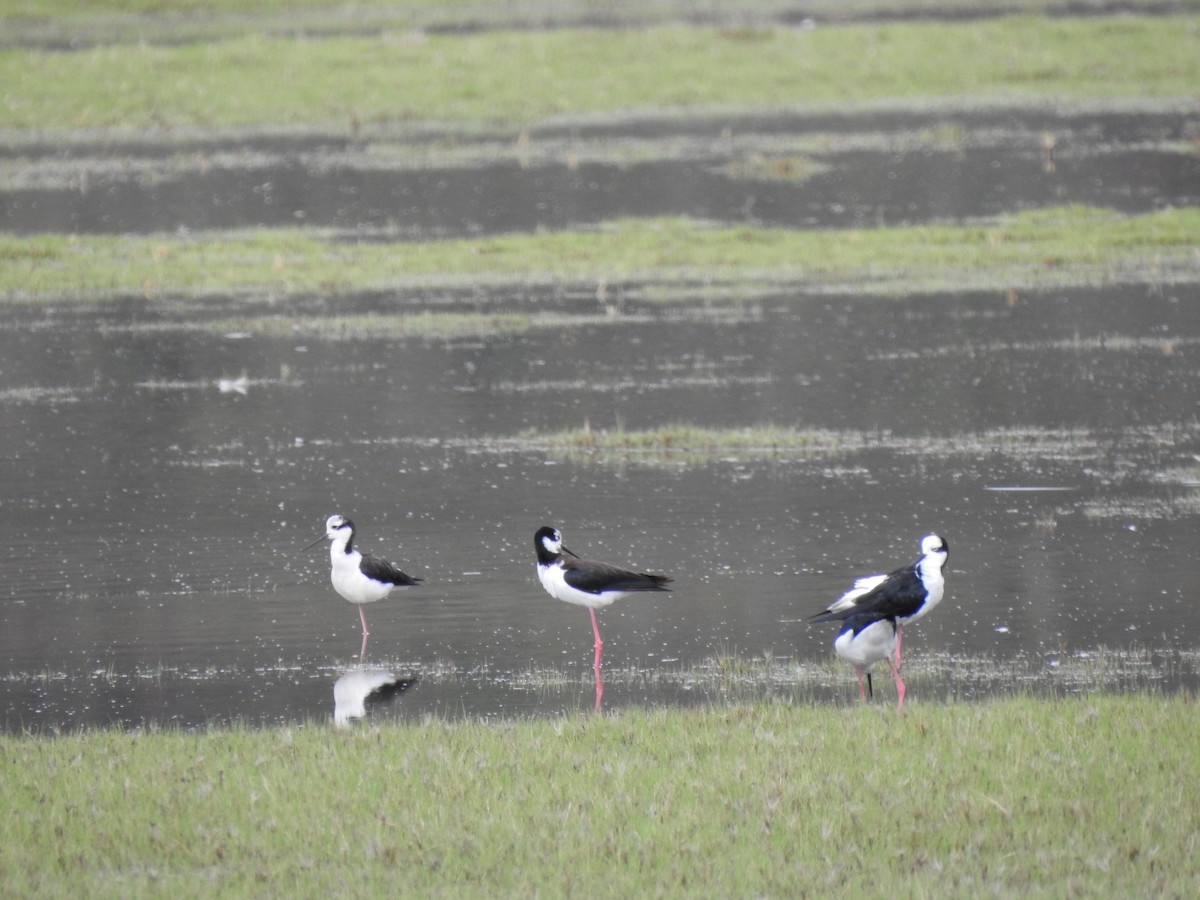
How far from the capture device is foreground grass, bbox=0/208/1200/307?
25.7 metres

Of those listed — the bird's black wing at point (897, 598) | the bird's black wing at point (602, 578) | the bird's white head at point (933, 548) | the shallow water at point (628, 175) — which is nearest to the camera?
the bird's black wing at point (897, 598)

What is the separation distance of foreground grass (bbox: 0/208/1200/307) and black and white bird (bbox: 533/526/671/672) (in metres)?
14.5

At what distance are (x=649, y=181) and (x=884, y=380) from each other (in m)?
15.4

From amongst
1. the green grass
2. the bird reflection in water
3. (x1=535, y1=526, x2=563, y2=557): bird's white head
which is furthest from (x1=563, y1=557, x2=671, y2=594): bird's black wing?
the green grass

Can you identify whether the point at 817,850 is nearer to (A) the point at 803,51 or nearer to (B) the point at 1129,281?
(B) the point at 1129,281

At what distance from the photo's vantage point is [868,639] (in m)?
9.83

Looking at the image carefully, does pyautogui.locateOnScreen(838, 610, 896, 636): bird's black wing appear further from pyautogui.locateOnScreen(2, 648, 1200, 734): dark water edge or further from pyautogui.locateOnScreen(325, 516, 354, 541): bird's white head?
pyautogui.locateOnScreen(325, 516, 354, 541): bird's white head

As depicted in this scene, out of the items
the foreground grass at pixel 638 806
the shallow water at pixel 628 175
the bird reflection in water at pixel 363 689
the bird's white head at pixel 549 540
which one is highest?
the shallow water at pixel 628 175

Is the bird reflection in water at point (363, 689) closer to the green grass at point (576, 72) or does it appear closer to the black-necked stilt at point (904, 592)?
the black-necked stilt at point (904, 592)

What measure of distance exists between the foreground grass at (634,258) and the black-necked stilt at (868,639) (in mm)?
15305

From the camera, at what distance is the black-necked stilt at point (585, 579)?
10.9 meters

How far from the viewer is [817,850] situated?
736 cm

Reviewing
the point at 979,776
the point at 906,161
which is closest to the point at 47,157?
the point at 906,161

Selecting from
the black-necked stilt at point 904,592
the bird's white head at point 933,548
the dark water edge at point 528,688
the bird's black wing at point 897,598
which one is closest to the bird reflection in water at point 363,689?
the dark water edge at point 528,688
